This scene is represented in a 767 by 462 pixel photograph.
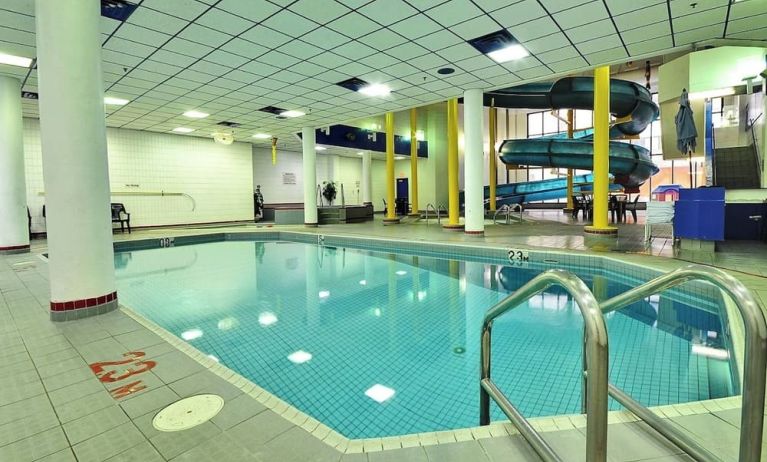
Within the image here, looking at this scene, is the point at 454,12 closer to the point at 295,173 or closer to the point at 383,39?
the point at 383,39

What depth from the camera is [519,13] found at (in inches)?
170

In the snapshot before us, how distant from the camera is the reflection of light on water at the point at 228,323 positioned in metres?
3.40

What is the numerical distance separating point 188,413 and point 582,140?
12.4m

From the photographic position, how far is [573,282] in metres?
1.06

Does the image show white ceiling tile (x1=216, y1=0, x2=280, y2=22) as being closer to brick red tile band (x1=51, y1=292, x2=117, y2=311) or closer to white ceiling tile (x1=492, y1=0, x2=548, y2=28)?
white ceiling tile (x1=492, y1=0, x2=548, y2=28)

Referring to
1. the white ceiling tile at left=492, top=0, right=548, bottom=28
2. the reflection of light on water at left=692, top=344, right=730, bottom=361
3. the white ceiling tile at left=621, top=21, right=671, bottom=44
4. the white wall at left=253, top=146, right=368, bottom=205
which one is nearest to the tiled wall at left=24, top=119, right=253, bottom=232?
the white wall at left=253, top=146, right=368, bottom=205

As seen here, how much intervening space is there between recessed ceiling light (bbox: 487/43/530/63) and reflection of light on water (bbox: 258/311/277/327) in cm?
489

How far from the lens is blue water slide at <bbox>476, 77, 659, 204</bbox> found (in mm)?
9852

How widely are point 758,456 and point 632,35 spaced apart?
18.6ft

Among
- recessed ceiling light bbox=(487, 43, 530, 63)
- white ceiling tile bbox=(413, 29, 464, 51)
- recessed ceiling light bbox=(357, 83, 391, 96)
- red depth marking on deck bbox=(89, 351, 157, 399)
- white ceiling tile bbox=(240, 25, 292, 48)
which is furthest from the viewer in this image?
recessed ceiling light bbox=(357, 83, 391, 96)

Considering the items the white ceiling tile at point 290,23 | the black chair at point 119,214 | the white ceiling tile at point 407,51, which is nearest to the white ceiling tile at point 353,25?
the white ceiling tile at point 290,23

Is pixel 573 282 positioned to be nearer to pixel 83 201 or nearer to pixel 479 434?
pixel 479 434

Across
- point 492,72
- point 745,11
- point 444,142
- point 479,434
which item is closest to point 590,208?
point 444,142

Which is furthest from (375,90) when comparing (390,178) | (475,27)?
(390,178)
